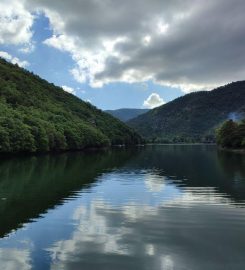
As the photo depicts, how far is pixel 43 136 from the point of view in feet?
396

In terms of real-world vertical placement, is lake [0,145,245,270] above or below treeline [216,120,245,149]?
below

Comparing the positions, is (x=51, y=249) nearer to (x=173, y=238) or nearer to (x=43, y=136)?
(x=173, y=238)

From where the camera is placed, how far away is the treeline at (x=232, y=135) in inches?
5234

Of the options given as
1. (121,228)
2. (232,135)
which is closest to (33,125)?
(232,135)

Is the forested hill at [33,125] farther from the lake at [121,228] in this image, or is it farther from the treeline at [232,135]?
the lake at [121,228]

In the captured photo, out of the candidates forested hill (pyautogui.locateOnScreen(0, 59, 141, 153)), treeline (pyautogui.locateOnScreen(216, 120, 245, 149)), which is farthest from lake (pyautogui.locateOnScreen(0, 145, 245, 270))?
treeline (pyautogui.locateOnScreen(216, 120, 245, 149))

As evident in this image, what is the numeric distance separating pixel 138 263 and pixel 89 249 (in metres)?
2.88

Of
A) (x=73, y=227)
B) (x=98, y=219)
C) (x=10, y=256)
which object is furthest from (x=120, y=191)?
(x=10, y=256)

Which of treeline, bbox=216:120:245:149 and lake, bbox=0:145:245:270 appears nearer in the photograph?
lake, bbox=0:145:245:270

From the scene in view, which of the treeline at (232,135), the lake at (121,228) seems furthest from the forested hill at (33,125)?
the lake at (121,228)

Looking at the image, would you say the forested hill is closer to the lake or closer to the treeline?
the treeline

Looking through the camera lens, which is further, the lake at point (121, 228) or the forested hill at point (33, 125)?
the forested hill at point (33, 125)

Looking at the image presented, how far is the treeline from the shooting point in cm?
13294

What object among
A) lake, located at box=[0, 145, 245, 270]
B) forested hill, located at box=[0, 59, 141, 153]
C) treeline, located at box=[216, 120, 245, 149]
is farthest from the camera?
treeline, located at box=[216, 120, 245, 149]
